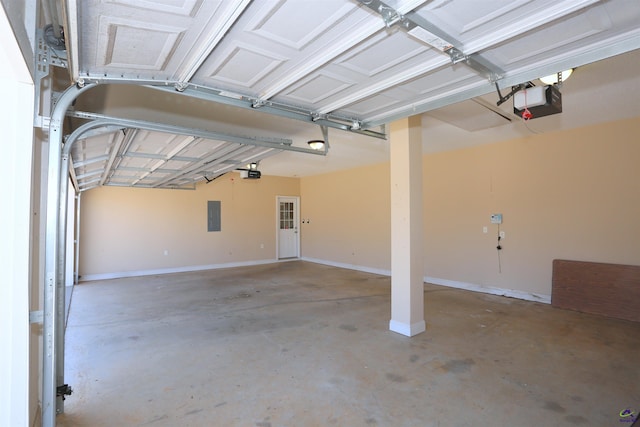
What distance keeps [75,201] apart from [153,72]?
641 centimetres

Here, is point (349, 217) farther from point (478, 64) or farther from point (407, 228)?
point (478, 64)

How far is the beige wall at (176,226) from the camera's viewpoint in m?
7.00

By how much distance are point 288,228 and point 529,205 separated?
254 inches

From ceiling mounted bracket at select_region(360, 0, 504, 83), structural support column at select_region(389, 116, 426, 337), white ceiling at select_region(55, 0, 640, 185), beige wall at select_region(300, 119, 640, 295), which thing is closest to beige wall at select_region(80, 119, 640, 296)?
beige wall at select_region(300, 119, 640, 295)

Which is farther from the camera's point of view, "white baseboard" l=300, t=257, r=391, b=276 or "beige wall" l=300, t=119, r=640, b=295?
"white baseboard" l=300, t=257, r=391, b=276

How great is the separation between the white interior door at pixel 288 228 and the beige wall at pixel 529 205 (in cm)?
315

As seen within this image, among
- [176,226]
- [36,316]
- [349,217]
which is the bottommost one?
[36,316]

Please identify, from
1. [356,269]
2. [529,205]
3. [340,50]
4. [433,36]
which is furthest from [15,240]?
[356,269]

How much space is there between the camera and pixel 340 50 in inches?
66.1

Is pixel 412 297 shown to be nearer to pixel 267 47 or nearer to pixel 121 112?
pixel 267 47

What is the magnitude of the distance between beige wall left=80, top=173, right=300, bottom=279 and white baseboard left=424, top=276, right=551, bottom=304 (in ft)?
16.2

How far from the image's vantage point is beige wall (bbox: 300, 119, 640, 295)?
428 centimetres

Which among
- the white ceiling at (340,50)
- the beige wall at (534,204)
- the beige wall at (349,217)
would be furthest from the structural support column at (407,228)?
the beige wall at (349,217)

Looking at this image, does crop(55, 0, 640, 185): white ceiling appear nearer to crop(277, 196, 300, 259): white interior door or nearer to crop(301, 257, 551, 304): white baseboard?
crop(301, 257, 551, 304): white baseboard
